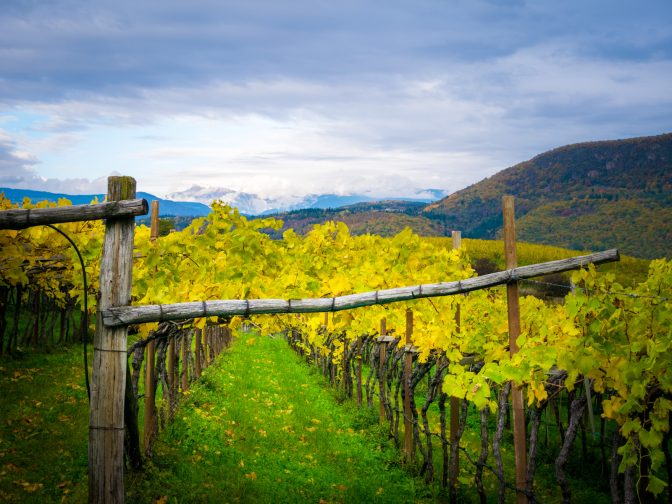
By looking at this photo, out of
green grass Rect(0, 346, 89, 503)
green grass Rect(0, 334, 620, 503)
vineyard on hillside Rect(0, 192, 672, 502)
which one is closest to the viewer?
vineyard on hillside Rect(0, 192, 672, 502)

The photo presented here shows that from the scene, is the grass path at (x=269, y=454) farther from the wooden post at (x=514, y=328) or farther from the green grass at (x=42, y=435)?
the wooden post at (x=514, y=328)

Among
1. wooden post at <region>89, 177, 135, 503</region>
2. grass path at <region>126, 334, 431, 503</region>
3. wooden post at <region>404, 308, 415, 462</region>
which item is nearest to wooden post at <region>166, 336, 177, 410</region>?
grass path at <region>126, 334, 431, 503</region>

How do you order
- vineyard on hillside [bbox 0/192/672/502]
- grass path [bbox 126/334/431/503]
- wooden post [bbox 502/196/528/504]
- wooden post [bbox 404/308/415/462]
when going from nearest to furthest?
vineyard on hillside [bbox 0/192/672/502], wooden post [bbox 502/196/528/504], grass path [bbox 126/334/431/503], wooden post [bbox 404/308/415/462]

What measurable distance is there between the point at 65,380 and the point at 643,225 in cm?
15159

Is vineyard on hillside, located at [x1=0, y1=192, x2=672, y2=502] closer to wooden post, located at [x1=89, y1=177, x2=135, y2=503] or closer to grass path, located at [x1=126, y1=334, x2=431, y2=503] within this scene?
wooden post, located at [x1=89, y1=177, x2=135, y2=503]

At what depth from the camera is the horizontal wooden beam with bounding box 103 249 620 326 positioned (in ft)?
11.2

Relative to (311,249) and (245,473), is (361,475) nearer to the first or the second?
(245,473)

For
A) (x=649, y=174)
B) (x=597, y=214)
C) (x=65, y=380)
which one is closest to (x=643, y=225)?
(x=597, y=214)

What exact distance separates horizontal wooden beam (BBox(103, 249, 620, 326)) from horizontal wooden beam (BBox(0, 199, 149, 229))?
68 centimetres

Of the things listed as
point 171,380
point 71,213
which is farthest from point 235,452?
point 71,213

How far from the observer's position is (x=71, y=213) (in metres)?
3.32

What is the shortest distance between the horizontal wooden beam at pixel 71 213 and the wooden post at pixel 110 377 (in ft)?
0.28

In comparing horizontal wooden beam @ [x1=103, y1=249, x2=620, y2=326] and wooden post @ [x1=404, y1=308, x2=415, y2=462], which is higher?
horizontal wooden beam @ [x1=103, y1=249, x2=620, y2=326]

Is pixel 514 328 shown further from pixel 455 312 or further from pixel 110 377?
pixel 110 377
